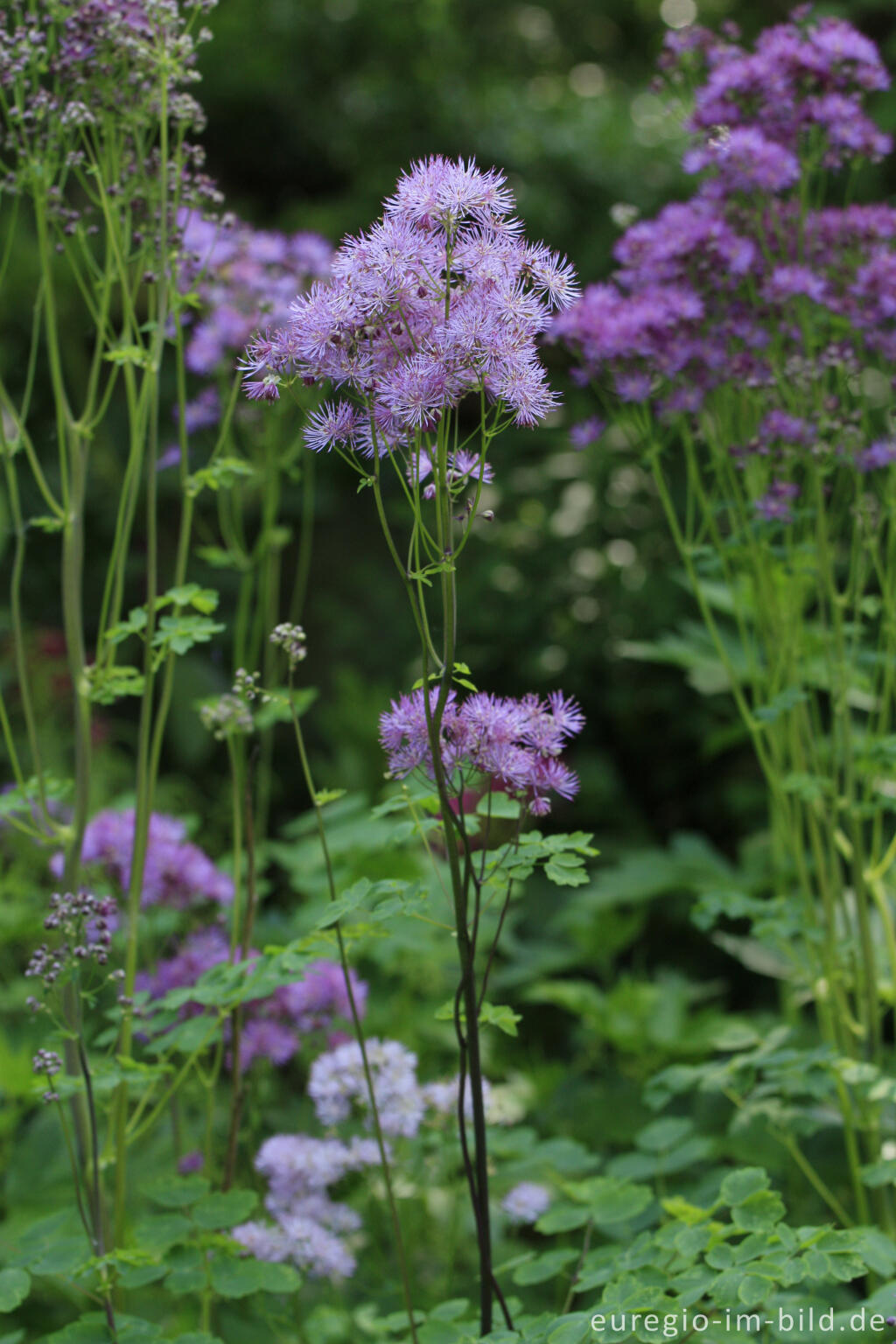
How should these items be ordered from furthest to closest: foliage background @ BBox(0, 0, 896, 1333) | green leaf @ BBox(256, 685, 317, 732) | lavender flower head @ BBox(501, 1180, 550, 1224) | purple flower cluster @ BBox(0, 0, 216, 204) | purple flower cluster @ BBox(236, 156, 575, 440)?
foliage background @ BBox(0, 0, 896, 1333) < lavender flower head @ BBox(501, 1180, 550, 1224) < purple flower cluster @ BBox(0, 0, 216, 204) < green leaf @ BBox(256, 685, 317, 732) < purple flower cluster @ BBox(236, 156, 575, 440)

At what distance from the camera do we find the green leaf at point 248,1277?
1485mm

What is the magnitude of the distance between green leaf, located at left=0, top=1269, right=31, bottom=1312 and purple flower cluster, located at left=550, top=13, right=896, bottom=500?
152cm

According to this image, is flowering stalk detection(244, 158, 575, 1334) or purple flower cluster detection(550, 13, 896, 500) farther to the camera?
purple flower cluster detection(550, 13, 896, 500)

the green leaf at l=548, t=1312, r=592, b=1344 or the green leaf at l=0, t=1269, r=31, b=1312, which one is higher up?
the green leaf at l=0, t=1269, r=31, b=1312

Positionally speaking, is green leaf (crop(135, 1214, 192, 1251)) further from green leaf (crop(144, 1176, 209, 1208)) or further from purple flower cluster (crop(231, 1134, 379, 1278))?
purple flower cluster (crop(231, 1134, 379, 1278))

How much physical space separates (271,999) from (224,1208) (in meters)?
0.47

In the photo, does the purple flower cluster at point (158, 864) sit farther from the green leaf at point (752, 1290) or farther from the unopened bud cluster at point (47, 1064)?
the green leaf at point (752, 1290)

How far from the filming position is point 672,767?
4.32 meters

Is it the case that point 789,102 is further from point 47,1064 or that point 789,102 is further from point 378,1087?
point 47,1064

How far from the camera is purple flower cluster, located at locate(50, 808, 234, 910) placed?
1.97m

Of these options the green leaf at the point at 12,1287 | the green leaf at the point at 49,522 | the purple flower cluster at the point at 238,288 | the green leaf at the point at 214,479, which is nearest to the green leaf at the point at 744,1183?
the green leaf at the point at 12,1287

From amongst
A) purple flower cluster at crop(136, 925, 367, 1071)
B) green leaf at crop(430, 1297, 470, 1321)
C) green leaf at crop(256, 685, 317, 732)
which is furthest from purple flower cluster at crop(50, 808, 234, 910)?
green leaf at crop(430, 1297, 470, 1321)

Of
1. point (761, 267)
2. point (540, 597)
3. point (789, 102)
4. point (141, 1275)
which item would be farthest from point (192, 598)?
point (540, 597)

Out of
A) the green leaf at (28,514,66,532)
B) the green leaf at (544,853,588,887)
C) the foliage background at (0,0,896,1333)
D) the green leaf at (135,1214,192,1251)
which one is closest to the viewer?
the green leaf at (544,853,588,887)
